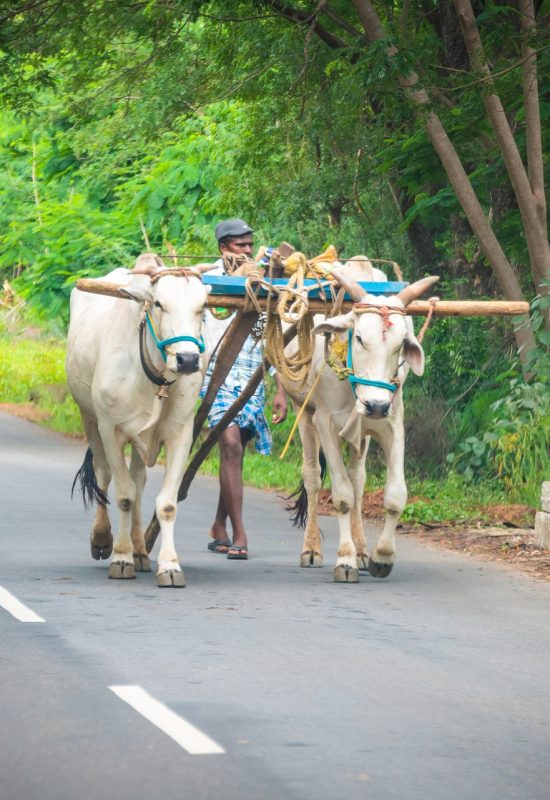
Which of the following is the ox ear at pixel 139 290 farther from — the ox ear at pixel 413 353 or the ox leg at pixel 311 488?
the ox leg at pixel 311 488

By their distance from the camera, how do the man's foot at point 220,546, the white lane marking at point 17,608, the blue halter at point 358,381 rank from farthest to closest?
the man's foot at point 220,546 < the blue halter at point 358,381 < the white lane marking at point 17,608

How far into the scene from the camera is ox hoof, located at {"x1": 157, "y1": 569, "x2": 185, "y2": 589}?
9758 mm

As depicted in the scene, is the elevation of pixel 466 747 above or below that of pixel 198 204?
below

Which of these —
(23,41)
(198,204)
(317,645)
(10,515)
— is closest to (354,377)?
(317,645)

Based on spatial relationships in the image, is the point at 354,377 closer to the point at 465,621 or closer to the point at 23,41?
the point at 465,621

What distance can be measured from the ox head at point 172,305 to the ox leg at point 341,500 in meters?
1.23

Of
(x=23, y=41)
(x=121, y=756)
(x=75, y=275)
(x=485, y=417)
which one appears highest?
(x=23, y=41)

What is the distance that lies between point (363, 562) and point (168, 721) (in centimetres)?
484

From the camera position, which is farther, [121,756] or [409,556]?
[409,556]

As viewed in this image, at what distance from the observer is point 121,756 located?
5.66 m

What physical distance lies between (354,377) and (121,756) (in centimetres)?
441

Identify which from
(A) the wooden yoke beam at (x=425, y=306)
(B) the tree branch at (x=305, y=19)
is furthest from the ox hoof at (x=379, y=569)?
(B) the tree branch at (x=305, y=19)

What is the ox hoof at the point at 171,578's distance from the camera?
9.76 metres

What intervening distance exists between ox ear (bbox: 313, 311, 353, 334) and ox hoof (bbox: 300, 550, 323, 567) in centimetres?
205
